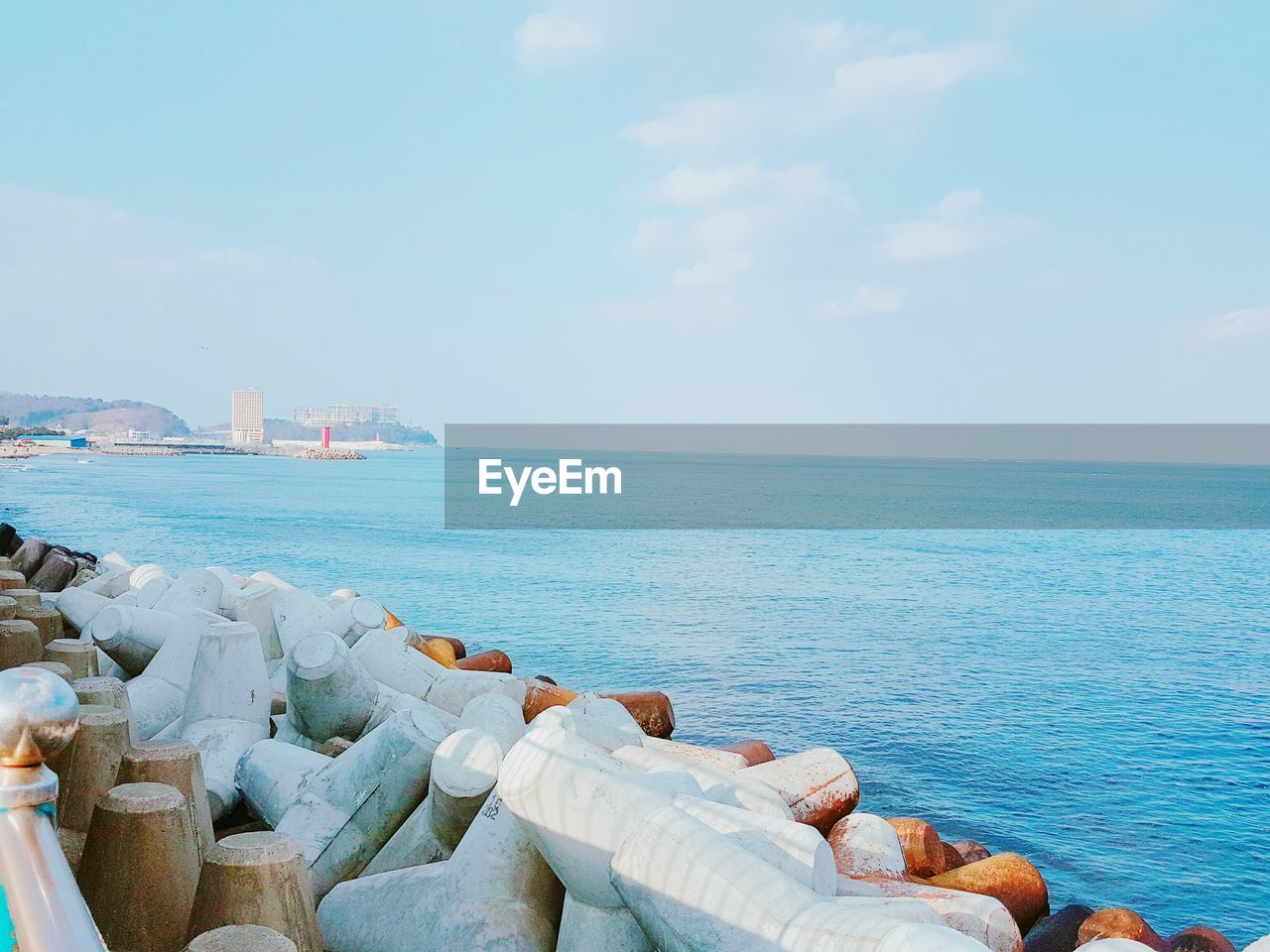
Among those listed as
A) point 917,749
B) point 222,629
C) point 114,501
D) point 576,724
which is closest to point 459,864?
point 576,724

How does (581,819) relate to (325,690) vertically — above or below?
above

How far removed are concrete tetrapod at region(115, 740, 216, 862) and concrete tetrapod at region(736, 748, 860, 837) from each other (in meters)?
3.64

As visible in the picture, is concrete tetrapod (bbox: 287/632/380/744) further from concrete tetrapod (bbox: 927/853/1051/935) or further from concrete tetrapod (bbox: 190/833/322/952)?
concrete tetrapod (bbox: 927/853/1051/935)

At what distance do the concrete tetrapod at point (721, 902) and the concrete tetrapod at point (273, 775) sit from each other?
249cm

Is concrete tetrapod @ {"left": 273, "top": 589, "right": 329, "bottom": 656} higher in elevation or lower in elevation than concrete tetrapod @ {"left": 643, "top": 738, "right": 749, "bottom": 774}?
higher

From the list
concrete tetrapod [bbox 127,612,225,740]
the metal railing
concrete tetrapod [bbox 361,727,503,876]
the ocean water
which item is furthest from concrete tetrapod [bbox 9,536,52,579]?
the metal railing

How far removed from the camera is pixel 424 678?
8719 millimetres

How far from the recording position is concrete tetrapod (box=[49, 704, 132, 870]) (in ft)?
12.5

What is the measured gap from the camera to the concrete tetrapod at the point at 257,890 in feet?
11.4

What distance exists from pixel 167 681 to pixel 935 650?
15.4 m

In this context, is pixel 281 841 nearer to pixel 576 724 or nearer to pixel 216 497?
pixel 576 724

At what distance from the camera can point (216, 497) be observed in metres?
61.3

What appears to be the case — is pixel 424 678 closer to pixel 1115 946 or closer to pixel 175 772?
pixel 175 772

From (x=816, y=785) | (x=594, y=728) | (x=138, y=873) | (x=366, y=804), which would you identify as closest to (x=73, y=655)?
(x=366, y=804)
